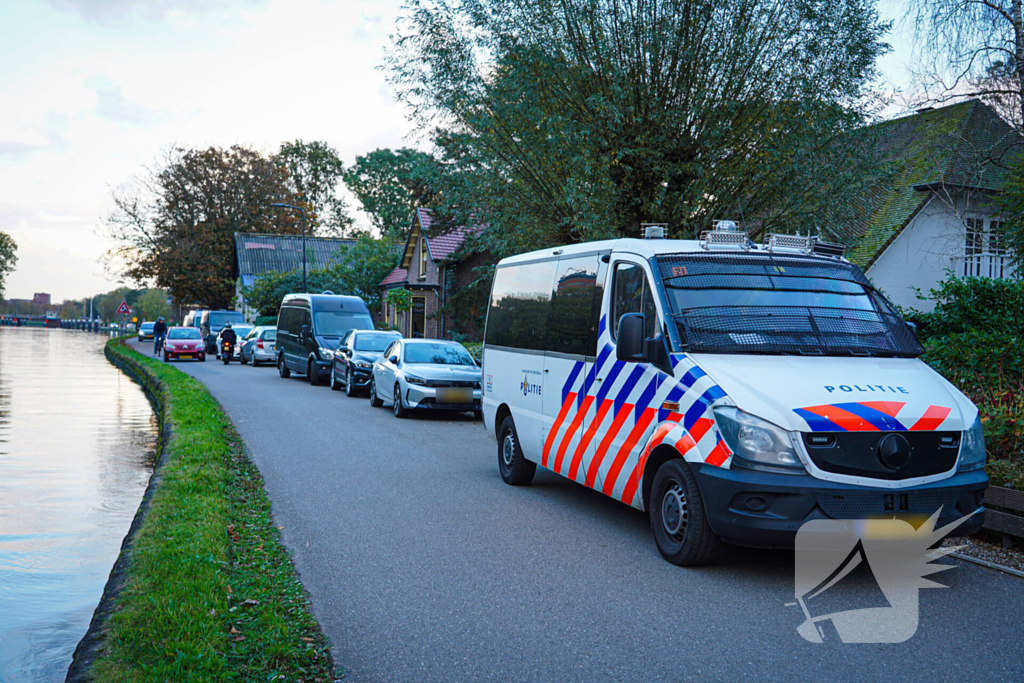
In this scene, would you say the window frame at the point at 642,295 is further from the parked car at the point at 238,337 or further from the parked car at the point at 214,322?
the parked car at the point at 214,322

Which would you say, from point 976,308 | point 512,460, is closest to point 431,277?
point 976,308

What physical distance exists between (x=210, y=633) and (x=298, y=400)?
1494 cm

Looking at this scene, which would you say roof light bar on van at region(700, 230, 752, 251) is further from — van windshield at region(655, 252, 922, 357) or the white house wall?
the white house wall

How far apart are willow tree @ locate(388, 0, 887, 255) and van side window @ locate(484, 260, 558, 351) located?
14.4ft

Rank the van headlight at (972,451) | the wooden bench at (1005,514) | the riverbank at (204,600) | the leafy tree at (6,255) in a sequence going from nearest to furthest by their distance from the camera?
the riverbank at (204,600) < the van headlight at (972,451) < the wooden bench at (1005,514) < the leafy tree at (6,255)

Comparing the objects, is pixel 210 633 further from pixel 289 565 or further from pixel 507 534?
pixel 507 534

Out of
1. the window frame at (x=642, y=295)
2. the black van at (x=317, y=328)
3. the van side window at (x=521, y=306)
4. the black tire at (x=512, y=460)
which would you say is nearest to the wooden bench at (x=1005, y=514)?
the window frame at (x=642, y=295)

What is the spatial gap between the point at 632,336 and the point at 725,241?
1.41m

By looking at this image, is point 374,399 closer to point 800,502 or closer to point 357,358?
point 357,358

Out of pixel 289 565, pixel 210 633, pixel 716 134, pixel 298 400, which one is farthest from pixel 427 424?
pixel 210 633

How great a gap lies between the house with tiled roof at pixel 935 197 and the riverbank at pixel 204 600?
11.5 m

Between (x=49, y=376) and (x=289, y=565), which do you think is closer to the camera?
(x=289, y=565)

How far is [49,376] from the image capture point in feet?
94.4

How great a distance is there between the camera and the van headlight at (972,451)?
231 inches
